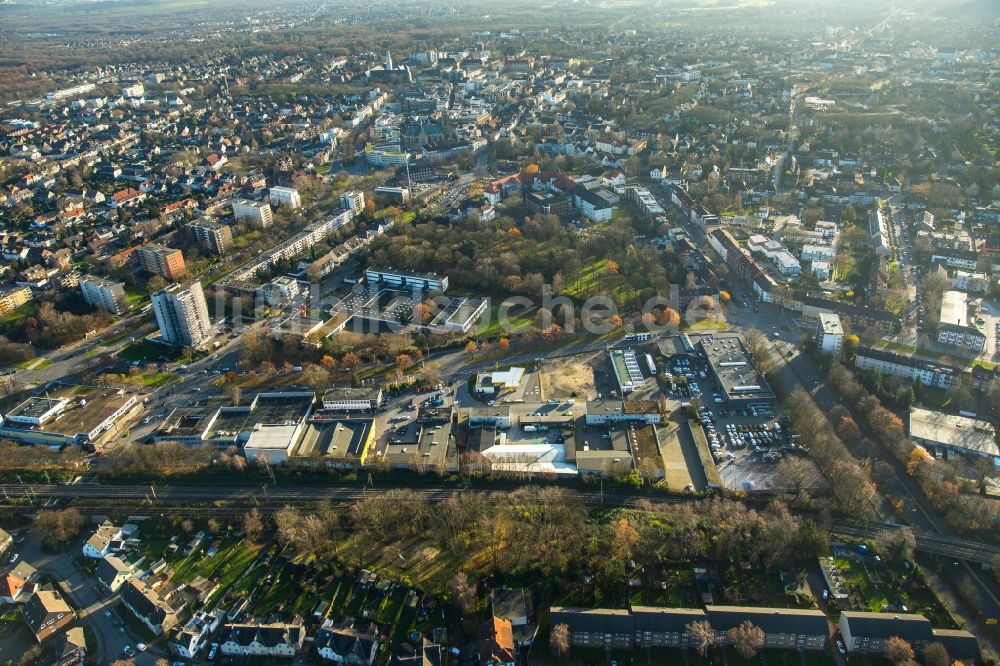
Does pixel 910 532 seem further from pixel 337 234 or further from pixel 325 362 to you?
pixel 337 234

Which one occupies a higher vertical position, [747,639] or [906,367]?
[906,367]

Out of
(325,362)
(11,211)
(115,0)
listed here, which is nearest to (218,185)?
(11,211)

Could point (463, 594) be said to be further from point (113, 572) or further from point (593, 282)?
point (593, 282)

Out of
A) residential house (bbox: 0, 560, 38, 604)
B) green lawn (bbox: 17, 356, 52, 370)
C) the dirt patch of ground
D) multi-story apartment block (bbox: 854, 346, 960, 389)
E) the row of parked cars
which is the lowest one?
green lawn (bbox: 17, 356, 52, 370)

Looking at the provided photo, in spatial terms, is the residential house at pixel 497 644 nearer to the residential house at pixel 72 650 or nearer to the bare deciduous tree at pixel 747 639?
the bare deciduous tree at pixel 747 639

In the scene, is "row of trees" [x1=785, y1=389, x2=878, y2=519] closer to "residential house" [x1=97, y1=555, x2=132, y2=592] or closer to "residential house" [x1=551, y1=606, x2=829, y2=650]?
"residential house" [x1=551, y1=606, x2=829, y2=650]

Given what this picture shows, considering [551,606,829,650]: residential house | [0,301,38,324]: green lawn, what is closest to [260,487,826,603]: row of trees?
[551,606,829,650]: residential house

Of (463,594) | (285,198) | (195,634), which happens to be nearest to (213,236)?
(285,198)
